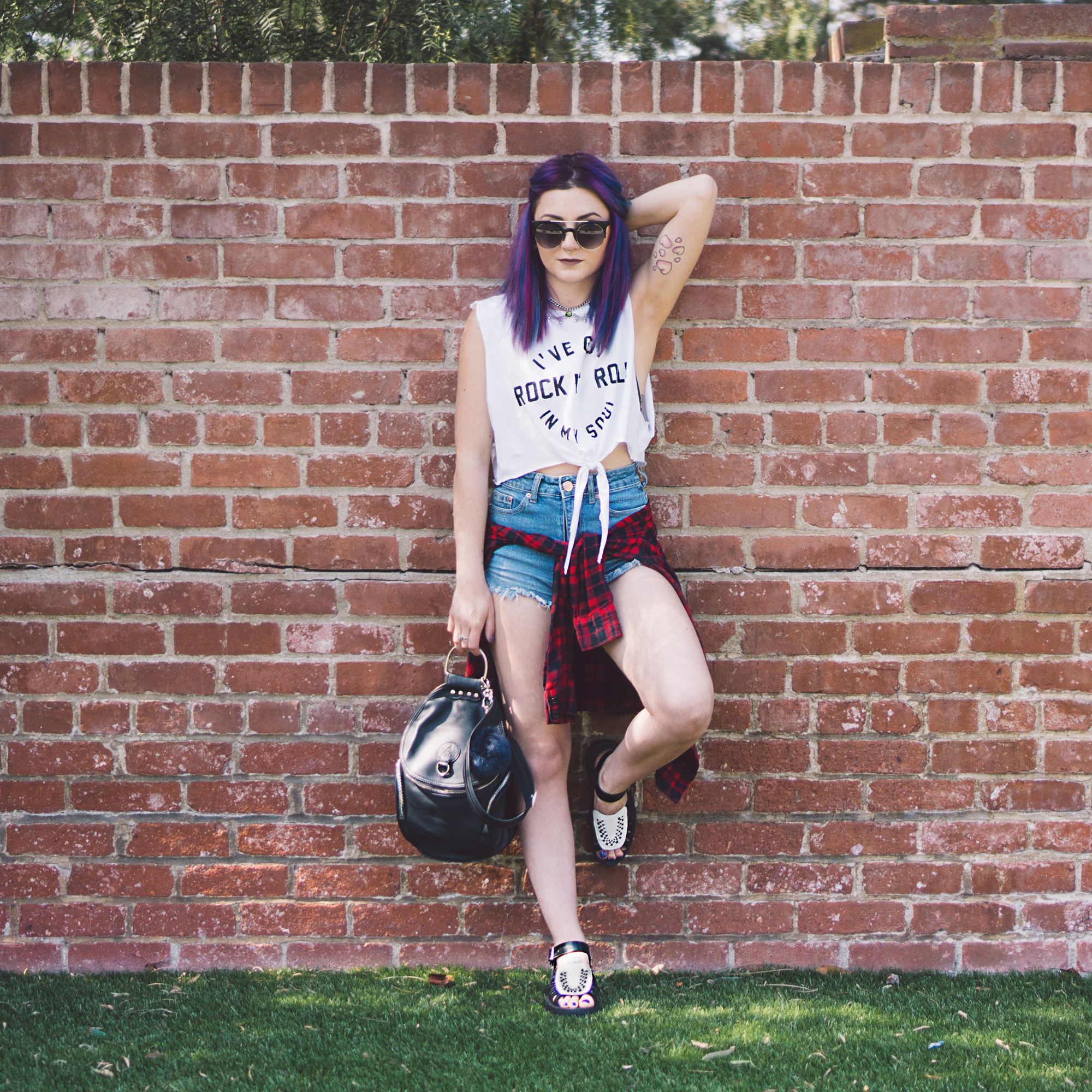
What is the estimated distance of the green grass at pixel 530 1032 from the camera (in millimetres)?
2277

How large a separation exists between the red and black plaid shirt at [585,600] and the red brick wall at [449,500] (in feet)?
0.72

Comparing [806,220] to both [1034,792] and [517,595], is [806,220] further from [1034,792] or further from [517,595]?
[1034,792]

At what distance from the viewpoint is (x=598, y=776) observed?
9.20ft

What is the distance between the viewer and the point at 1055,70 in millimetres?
2818

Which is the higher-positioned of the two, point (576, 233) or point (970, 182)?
point (970, 182)

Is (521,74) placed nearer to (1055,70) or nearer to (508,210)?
(508,210)

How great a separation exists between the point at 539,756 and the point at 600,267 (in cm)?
131

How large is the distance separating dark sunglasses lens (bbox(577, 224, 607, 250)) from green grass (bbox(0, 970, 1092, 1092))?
197 centimetres

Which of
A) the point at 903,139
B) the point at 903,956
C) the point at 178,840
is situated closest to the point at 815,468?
the point at 903,139

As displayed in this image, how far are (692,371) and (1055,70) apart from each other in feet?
4.28

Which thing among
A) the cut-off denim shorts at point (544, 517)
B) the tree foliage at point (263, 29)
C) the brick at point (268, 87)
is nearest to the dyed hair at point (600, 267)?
the cut-off denim shorts at point (544, 517)

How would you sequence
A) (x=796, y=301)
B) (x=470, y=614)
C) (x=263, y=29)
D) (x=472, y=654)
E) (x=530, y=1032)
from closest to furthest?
1. (x=530, y=1032)
2. (x=470, y=614)
3. (x=472, y=654)
4. (x=796, y=301)
5. (x=263, y=29)

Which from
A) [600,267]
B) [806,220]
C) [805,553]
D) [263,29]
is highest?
[263,29]

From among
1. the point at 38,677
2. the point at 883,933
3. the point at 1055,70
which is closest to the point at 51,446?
the point at 38,677
